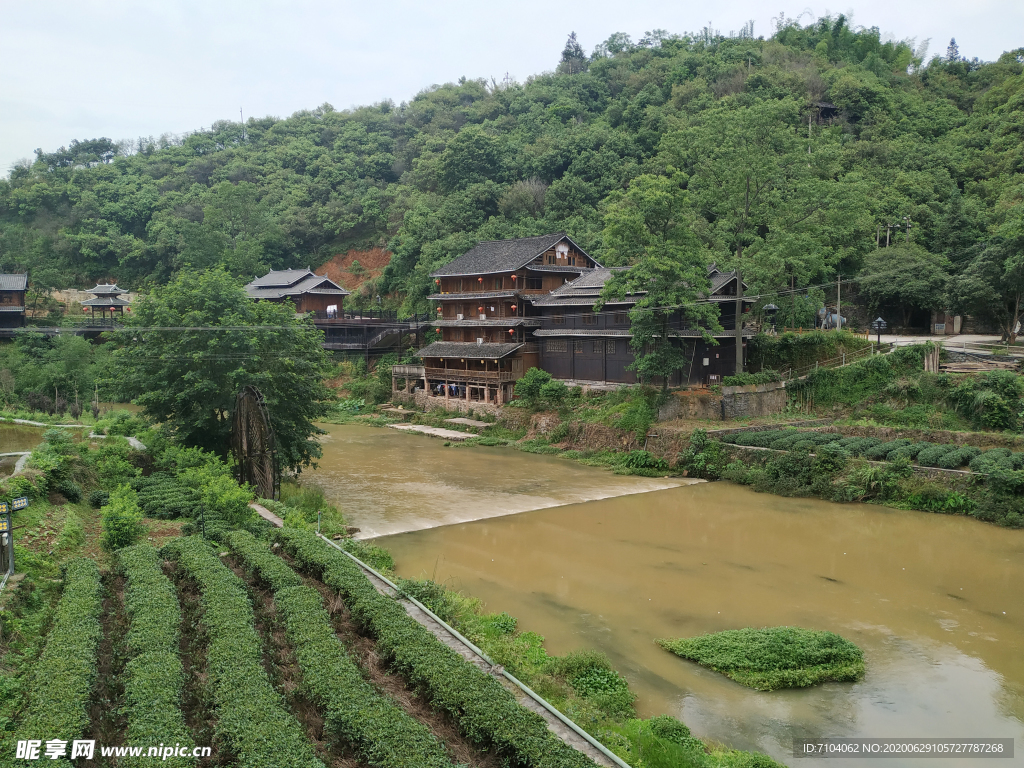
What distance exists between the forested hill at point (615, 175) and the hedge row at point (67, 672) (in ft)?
83.7

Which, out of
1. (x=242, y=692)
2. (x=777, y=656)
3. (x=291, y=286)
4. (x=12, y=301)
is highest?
(x=291, y=286)

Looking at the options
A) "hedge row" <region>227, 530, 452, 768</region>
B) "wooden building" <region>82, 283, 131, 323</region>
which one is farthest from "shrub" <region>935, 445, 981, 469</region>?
"wooden building" <region>82, 283, 131, 323</region>

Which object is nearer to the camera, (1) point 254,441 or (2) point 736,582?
(2) point 736,582

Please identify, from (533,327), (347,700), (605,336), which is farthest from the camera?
(533,327)

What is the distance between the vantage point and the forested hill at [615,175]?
3422cm

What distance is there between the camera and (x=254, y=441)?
2139 centimetres

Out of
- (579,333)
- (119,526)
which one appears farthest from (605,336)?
(119,526)

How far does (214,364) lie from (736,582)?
17543 mm

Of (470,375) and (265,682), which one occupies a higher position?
(470,375)

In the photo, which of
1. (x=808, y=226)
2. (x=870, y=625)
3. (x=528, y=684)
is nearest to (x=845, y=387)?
(x=808, y=226)

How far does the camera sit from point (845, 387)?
30.9 m

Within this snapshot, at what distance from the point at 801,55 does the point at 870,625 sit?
73123mm

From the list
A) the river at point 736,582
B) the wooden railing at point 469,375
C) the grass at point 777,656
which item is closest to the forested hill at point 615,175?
the wooden railing at point 469,375

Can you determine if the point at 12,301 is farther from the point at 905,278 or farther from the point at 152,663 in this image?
the point at 905,278
